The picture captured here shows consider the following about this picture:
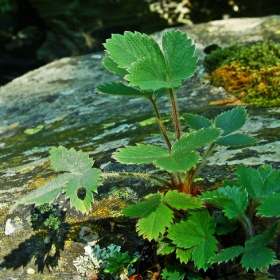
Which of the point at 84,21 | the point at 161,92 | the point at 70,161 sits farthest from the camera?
the point at 84,21

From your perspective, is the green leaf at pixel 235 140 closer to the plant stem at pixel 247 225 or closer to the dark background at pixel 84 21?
the plant stem at pixel 247 225

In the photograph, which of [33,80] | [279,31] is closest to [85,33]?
[33,80]

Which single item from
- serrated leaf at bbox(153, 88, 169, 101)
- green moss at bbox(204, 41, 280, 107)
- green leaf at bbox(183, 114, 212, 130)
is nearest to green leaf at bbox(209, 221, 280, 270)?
green leaf at bbox(183, 114, 212, 130)

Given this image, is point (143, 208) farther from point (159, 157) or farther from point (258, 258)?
point (258, 258)

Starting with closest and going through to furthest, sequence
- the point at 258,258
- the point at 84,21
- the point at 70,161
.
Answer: the point at 258,258 → the point at 70,161 → the point at 84,21

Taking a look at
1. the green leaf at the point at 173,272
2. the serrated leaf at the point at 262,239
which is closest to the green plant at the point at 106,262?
the green leaf at the point at 173,272

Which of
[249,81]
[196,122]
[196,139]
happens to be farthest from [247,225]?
[249,81]

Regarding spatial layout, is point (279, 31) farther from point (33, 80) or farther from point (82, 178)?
point (82, 178)
